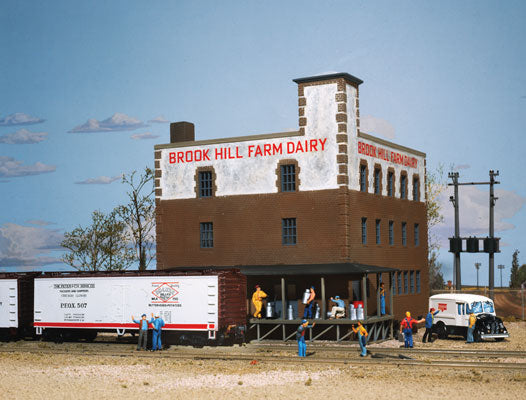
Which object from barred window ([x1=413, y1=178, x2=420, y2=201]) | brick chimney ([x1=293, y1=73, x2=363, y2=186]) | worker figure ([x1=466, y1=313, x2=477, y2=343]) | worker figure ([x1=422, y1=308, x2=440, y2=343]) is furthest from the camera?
barred window ([x1=413, y1=178, x2=420, y2=201])

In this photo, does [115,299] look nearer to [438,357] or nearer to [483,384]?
[438,357]

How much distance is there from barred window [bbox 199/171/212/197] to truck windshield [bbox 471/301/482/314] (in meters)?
15.4

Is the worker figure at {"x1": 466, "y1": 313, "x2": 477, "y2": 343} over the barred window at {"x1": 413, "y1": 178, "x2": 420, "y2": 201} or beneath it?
beneath

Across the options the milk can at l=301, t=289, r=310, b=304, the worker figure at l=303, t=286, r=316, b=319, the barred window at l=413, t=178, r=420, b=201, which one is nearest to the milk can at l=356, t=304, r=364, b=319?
the worker figure at l=303, t=286, r=316, b=319

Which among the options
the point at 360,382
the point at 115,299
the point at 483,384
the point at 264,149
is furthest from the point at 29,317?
the point at 483,384

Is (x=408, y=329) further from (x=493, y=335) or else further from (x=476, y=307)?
(x=476, y=307)

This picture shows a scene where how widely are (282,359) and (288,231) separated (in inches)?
500

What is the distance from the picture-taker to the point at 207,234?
1763 inches

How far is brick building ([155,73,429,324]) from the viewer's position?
4094 cm

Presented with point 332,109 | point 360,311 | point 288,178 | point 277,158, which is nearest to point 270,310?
point 360,311

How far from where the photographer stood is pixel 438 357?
30969mm

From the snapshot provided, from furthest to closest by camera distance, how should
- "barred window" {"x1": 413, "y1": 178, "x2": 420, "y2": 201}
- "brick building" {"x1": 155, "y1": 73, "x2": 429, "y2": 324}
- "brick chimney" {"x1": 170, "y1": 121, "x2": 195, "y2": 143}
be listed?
"barred window" {"x1": 413, "y1": 178, "x2": 420, "y2": 201} → "brick chimney" {"x1": 170, "y1": 121, "x2": 195, "y2": 143} → "brick building" {"x1": 155, "y1": 73, "x2": 429, "y2": 324}

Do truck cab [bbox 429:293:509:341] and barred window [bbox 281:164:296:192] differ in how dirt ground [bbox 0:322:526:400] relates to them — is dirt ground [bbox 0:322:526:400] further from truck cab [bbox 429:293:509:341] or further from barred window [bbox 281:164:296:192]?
barred window [bbox 281:164:296:192]

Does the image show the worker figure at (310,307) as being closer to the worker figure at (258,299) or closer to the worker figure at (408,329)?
the worker figure at (258,299)
